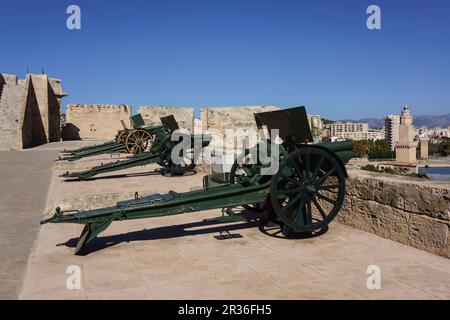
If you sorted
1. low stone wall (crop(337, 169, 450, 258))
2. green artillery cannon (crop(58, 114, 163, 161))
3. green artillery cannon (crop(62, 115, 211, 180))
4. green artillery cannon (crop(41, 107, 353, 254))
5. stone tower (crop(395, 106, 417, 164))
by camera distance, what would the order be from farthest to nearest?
stone tower (crop(395, 106, 417, 164)), green artillery cannon (crop(58, 114, 163, 161)), green artillery cannon (crop(62, 115, 211, 180)), green artillery cannon (crop(41, 107, 353, 254)), low stone wall (crop(337, 169, 450, 258))

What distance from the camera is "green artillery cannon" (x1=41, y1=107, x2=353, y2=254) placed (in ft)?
13.3

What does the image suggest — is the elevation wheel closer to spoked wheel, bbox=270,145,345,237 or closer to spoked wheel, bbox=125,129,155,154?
spoked wheel, bbox=125,129,155,154

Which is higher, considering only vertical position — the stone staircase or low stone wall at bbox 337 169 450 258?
the stone staircase

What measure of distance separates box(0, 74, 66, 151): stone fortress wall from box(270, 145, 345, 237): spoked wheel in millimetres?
18582

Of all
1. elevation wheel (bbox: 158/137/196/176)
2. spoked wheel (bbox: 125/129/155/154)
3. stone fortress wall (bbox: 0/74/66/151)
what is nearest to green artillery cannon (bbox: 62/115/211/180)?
elevation wheel (bbox: 158/137/196/176)

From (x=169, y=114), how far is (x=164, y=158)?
31.5 ft

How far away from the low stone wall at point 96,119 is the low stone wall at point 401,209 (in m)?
25.4

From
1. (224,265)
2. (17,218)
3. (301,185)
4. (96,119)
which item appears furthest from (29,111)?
(224,265)

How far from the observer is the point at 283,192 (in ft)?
13.8

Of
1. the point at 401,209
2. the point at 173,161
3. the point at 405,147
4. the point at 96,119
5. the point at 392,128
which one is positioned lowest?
the point at 405,147

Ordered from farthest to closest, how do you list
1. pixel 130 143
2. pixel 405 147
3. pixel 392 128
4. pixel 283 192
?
pixel 392 128 < pixel 405 147 < pixel 130 143 < pixel 283 192

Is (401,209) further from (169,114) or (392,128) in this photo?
(392,128)

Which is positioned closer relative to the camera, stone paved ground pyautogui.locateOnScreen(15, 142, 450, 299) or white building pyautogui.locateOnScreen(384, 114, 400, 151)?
stone paved ground pyautogui.locateOnScreen(15, 142, 450, 299)
